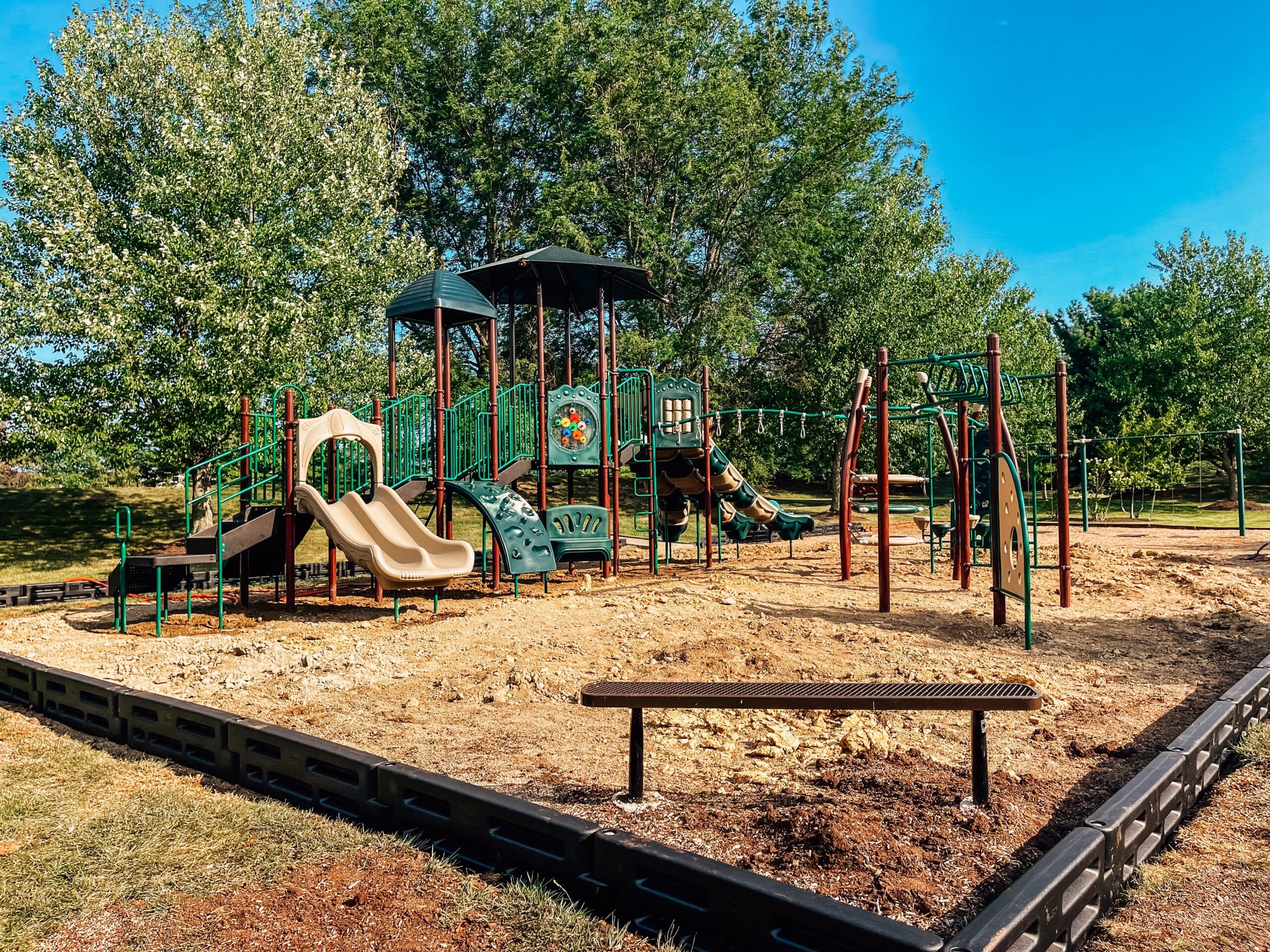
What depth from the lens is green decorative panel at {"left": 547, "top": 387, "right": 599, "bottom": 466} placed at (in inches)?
513

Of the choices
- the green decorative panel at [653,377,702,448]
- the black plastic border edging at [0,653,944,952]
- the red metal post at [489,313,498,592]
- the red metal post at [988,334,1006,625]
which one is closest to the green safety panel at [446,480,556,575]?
the red metal post at [489,313,498,592]

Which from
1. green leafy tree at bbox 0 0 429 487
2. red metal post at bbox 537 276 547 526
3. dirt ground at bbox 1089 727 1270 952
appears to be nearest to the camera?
dirt ground at bbox 1089 727 1270 952

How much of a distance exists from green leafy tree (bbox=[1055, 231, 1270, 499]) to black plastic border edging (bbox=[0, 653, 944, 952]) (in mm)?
27705

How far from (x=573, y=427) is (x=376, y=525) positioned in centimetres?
388

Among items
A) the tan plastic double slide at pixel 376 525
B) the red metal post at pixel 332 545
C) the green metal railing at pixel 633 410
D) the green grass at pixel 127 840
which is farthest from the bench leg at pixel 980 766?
the green metal railing at pixel 633 410

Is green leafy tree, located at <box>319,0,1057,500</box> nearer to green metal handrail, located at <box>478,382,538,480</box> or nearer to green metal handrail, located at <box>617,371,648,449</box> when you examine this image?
green metal handrail, located at <box>617,371,648,449</box>

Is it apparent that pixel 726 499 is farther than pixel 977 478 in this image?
Yes

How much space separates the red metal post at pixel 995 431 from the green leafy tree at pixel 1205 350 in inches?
846

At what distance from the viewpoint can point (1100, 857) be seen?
2.74 metres

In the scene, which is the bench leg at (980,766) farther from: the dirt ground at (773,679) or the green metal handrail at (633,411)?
the green metal handrail at (633,411)

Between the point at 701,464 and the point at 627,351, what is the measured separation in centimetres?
1149

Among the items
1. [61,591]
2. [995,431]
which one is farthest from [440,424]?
[995,431]

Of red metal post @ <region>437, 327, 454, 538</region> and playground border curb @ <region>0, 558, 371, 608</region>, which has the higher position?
red metal post @ <region>437, 327, 454, 538</region>

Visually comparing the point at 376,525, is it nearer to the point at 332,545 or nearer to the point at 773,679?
the point at 332,545
